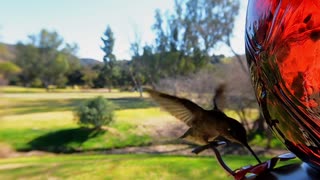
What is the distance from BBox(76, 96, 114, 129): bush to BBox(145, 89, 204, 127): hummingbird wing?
10.9 m

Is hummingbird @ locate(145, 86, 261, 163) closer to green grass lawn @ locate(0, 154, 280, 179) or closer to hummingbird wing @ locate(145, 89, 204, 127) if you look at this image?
hummingbird wing @ locate(145, 89, 204, 127)

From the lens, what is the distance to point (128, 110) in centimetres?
1530

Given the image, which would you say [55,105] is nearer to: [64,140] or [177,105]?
[64,140]

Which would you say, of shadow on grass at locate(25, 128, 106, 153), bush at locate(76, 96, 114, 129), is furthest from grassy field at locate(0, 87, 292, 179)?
bush at locate(76, 96, 114, 129)

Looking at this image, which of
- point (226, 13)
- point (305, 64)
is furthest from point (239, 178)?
point (226, 13)

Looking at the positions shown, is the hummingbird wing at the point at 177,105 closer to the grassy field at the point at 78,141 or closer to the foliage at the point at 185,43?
the grassy field at the point at 78,141

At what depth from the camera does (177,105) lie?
0.60 meters

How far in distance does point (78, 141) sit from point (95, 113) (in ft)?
3.93

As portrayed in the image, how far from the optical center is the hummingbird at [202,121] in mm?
530

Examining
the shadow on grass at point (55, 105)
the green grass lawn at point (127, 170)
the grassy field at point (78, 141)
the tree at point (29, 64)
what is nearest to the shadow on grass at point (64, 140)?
the grassy field at point (78, 141)

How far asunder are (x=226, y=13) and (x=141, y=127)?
4.72m

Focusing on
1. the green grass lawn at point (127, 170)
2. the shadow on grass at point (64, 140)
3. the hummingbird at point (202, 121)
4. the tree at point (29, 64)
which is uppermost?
the tree at point (29, 64)

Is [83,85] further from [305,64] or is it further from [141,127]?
[305,64]

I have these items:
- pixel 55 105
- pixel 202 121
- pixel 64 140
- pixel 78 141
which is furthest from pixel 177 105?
pixel 55 105
